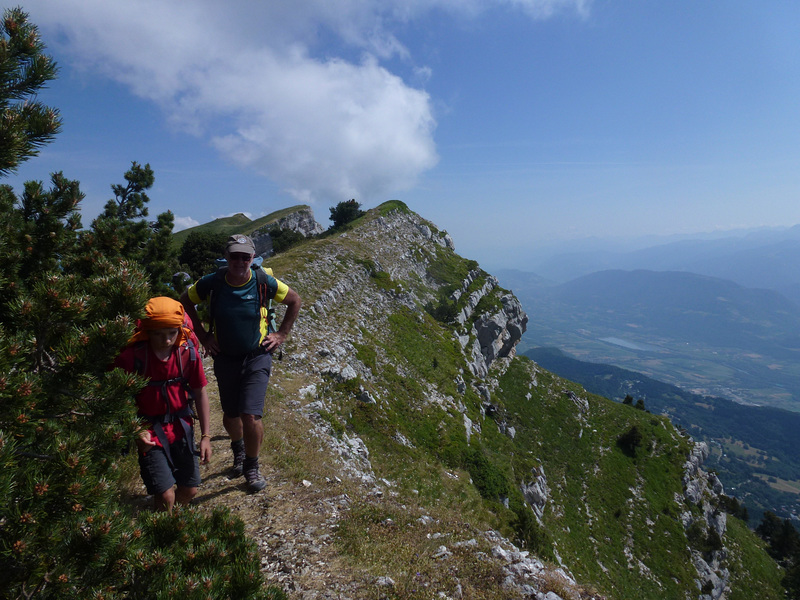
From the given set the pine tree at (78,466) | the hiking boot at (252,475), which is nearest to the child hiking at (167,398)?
the pine tree at (78,466)

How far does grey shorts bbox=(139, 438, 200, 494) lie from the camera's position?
4336 millimetres

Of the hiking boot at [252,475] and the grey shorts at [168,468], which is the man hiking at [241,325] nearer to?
the hiking boot at [252,475]

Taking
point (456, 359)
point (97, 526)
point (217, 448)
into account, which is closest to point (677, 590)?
point (456, 359)

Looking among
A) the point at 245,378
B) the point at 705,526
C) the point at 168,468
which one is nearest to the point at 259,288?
the point at 245,378

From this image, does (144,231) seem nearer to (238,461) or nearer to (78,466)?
(238,461)

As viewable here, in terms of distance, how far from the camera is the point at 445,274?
2488 inches

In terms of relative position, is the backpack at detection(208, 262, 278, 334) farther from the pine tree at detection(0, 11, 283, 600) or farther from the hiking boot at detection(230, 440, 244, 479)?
the hiking boot at detection(230, 440, 244, 479)

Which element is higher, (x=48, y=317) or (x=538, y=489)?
(x=48, y=317)

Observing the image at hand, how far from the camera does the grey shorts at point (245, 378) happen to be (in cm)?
612

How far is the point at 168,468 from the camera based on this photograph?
446 cm

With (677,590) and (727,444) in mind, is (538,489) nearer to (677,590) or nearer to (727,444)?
(677,590)

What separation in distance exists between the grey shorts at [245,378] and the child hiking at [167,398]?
1.22m

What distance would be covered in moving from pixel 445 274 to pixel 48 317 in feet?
202

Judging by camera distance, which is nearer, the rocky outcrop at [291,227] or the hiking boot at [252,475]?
the hiking boot at [252,475]
